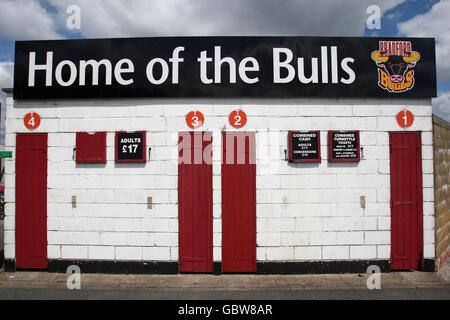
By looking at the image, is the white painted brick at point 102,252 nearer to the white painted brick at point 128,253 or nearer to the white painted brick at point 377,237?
the white painted brick at point 128,253

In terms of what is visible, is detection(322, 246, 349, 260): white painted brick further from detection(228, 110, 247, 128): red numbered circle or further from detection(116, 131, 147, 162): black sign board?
detection(116, 131, 147, 162): black sign board

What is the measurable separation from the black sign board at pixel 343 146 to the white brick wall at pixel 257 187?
0.14 metres

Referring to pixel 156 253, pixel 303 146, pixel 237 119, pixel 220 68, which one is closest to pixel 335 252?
pixel 303 146

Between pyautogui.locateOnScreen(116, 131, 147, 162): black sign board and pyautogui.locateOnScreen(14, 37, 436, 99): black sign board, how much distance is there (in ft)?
3.08

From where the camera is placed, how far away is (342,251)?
17.5ft

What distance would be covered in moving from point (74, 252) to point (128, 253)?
1246mm

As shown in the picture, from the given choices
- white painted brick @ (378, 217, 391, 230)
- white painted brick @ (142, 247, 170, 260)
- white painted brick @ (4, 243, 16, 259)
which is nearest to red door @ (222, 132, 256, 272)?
white painted brick @ (142, 247, 170, 260)

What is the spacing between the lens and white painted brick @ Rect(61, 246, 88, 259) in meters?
5.39

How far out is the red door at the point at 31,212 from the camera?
543cm

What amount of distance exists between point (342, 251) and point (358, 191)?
1.40 metres

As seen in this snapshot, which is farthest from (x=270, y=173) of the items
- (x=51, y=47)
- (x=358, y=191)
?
(x=51, y=47)

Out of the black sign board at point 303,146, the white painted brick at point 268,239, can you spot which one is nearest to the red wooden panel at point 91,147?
the white painted brick at point 268,239

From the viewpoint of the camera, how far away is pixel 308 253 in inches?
210
